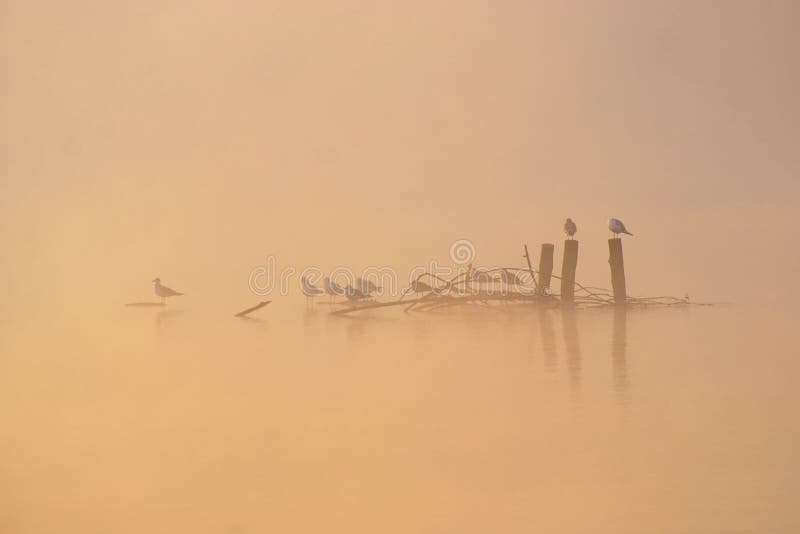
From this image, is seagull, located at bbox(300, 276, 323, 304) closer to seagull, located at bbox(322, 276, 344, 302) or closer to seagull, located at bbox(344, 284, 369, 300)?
seagull, located at bbox(322, 276, 344, 302)

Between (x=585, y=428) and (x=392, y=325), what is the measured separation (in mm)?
2454

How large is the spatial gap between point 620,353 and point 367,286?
6.32 feet

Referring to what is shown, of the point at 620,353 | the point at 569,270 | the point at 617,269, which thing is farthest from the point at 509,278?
the point at 620,353

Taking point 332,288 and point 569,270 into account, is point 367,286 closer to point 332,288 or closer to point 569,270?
point 332,288

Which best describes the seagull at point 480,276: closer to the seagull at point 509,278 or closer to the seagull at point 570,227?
the seagull at point 509,278

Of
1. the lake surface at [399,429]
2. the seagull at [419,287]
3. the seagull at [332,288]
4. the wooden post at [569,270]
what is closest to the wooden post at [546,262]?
the wooden post at [569,270]

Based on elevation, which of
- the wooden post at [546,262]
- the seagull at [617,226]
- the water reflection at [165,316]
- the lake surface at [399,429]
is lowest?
the lake surface at [399,429]

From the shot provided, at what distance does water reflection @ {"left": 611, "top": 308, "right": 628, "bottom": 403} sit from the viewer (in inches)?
150

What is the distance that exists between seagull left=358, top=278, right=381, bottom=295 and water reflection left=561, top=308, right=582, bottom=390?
122 centimetres

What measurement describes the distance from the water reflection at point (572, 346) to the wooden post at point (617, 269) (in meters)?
0.33

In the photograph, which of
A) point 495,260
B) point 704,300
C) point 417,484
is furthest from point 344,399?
point 704,300

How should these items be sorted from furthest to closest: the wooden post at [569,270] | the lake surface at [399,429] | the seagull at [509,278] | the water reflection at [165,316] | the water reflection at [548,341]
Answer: the wooden post at [569,270], the seagull at [509,278], the water reflection at [165,316], the water reflection at [548,341], the lake surface at [399,429]

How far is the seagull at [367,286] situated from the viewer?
226 inches

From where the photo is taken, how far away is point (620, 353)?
174 inches
